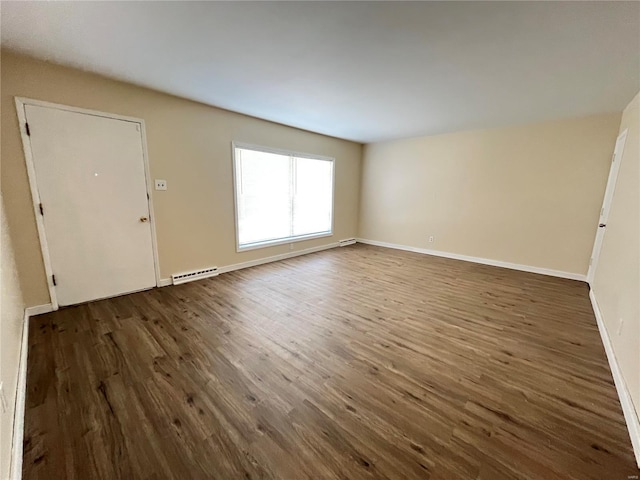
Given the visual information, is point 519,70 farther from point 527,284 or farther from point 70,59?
point 70,59

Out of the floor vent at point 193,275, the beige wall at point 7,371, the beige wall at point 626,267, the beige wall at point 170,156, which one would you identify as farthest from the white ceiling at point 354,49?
the floor vent at point 193,275

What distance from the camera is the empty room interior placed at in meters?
1.44

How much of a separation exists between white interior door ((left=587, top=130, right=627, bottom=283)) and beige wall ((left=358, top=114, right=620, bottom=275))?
118 millimetres

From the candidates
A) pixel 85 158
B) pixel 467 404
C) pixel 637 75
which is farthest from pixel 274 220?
pixel 637 75


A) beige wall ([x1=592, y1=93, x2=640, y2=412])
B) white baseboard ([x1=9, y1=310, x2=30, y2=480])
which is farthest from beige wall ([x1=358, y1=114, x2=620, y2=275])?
white baseboard ([x1=9, y1=310, x2=30, y2=480])

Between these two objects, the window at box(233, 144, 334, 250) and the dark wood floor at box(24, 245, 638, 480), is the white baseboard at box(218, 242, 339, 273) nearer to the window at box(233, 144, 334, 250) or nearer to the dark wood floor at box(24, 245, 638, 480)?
the window at box(233, 144, 334, 250)

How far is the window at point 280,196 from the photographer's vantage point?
4375 mm

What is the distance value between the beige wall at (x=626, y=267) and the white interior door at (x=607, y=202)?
9.0 inches

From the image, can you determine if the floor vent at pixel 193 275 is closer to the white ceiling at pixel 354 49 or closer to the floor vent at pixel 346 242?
the white ceiling at pixel 354 49

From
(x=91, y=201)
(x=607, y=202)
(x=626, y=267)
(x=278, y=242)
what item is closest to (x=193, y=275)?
(x=91, y=201)

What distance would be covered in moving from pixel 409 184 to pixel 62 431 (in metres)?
6.00

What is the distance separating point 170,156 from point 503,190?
537cm

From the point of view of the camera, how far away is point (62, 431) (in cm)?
144

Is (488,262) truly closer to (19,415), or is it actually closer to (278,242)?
(278,242)
